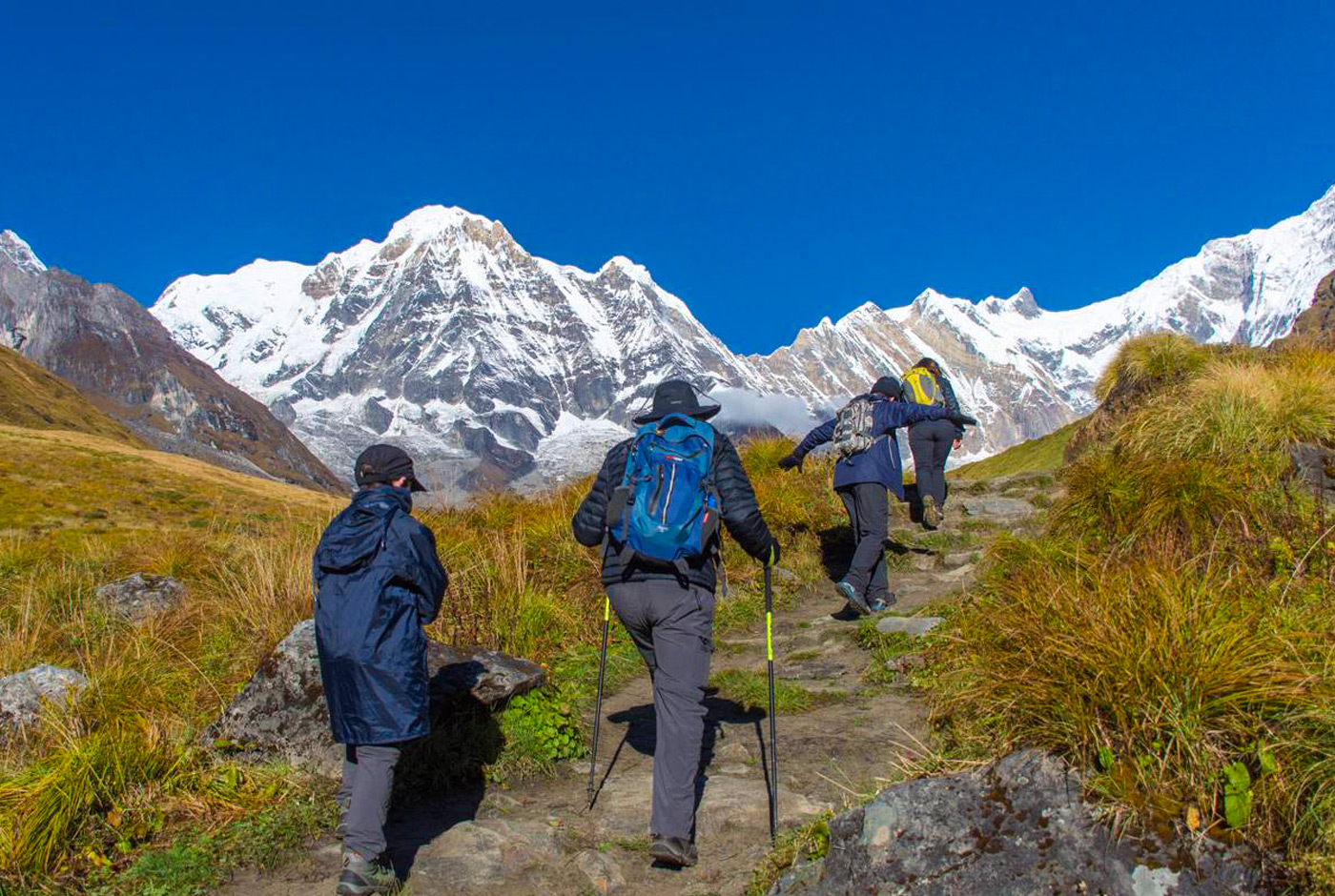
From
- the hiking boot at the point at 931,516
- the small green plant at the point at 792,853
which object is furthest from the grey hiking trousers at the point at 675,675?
the hiking boot at the point at 931,516

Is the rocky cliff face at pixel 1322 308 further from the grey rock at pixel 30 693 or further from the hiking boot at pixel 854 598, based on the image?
the grey rock at pixel 30 693

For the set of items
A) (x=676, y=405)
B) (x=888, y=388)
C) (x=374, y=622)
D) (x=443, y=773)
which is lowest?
(x=443, y=773)

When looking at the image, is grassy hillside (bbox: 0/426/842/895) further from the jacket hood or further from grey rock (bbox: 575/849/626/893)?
the jacket hood

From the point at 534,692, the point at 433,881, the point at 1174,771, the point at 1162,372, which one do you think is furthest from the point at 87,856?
the point at 1162,372

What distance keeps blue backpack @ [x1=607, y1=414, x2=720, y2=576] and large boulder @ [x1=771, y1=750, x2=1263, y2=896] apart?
1451 millimetres

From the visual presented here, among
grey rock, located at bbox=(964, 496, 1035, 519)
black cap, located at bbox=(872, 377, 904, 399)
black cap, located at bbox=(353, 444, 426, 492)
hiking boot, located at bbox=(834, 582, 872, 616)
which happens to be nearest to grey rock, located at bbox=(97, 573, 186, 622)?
black cap, located at bbox=(353, 444, 426, 492)

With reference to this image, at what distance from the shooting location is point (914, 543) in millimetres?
11648

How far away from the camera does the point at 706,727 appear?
6125 millimetres

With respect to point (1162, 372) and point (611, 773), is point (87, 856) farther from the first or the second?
point (1162, 372)

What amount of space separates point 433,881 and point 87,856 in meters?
1.64

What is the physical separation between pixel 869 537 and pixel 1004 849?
17.6ft

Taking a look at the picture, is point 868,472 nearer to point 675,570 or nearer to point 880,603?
point 880,603

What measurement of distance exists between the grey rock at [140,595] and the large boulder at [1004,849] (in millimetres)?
7906

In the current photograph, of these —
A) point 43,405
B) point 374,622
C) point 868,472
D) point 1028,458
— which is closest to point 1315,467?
point 868,472
